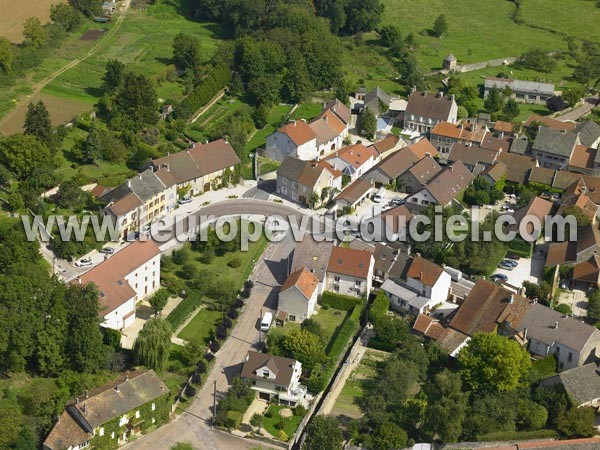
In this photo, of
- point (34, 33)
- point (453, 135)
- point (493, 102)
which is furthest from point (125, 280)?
point (493, 102)

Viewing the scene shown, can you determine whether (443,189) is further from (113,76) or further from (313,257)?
(113,76)

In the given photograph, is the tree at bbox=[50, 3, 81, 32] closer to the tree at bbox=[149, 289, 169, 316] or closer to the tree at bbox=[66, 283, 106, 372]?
the tree at bbox=[149, 289, 169, 316]

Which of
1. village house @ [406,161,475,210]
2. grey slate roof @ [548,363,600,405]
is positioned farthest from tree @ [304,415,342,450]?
village house @ [406,161,475,210]

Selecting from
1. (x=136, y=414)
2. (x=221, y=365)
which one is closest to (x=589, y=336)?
(x=221, y=365)

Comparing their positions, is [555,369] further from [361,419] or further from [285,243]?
[285,243]

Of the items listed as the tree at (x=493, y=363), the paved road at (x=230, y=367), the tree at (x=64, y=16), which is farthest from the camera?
the tree at (x=64, y=16)

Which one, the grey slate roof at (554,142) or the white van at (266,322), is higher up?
the grey slate roof at (554,142)

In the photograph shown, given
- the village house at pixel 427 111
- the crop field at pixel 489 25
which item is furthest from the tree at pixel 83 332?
the crop field at pixel 489 25

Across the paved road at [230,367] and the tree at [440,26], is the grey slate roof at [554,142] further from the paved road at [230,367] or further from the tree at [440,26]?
the tree at [440,26]
